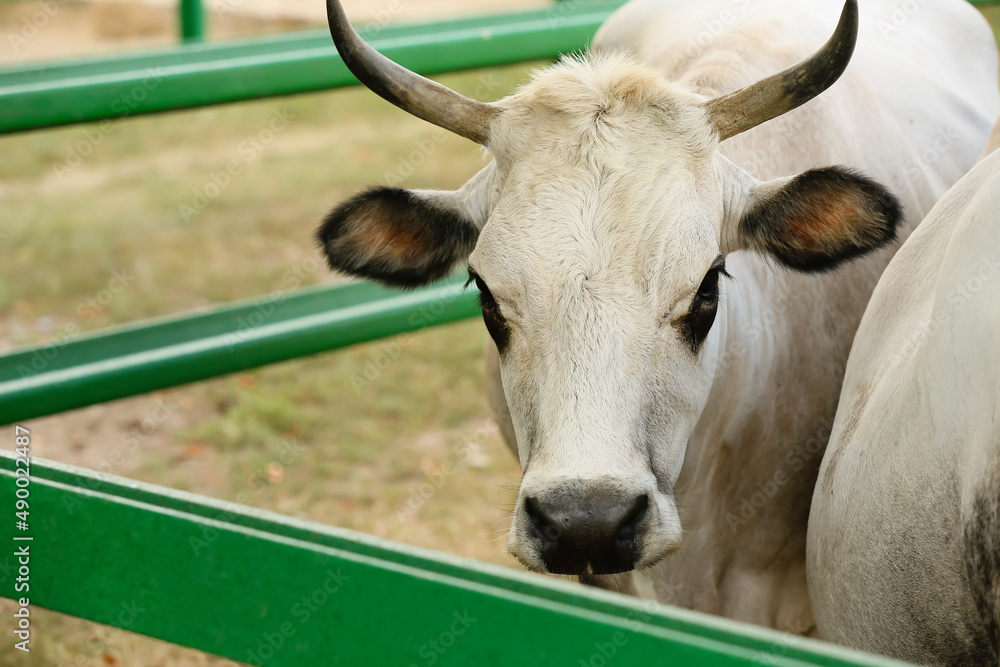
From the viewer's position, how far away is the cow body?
9.04 feet

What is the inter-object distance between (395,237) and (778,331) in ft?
3.37

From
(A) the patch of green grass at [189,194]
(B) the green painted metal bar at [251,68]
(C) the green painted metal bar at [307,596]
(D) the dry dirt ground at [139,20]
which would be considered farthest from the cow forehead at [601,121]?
(D) the dry dirt ground at [139,20]

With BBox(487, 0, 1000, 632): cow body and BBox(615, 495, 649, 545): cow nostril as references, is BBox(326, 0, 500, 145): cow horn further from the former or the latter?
BBox(615, 495, 649, 545): cow nostril

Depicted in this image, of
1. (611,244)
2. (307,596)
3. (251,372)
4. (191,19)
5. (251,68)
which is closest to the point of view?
(307,596)

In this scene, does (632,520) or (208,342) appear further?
(208,342)

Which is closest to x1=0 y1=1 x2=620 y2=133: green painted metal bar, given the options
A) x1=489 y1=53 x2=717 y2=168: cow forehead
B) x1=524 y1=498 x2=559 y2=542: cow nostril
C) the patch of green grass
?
x1=489 y1=53 x2=717 y2=168: cow forehead

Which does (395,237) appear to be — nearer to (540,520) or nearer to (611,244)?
(611,244)

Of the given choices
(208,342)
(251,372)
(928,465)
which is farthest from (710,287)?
(251,372)

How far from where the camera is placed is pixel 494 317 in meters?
2.34

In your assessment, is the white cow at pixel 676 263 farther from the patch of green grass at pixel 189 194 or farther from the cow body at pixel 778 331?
the patch of green grass at pixel 189 194

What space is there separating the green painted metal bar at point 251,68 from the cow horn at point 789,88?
191 centimetres

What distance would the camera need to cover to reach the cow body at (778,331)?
108 inches

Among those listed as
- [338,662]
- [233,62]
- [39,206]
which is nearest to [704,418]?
[338,662]

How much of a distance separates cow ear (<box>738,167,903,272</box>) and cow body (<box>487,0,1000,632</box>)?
0.18m
